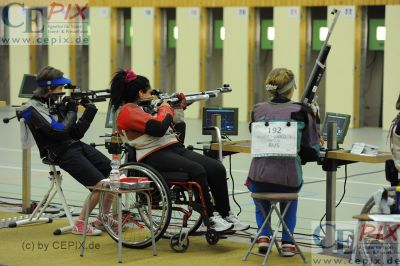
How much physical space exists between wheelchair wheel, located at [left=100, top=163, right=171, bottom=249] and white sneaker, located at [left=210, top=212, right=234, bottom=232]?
0.36 meters

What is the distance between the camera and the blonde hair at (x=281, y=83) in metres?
6.44

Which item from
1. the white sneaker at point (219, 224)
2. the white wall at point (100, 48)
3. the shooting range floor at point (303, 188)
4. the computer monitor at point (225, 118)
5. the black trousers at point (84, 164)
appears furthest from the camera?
the white wall at point (100, 48)

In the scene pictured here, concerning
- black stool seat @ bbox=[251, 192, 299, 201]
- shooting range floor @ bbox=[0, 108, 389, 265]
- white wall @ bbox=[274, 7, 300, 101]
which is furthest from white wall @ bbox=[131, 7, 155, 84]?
black stool seat @ bbox=[251, 192, 299, 201]

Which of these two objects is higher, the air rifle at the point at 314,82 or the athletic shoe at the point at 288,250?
the air rifle at the point at 314,82

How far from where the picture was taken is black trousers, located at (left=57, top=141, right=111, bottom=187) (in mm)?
7277

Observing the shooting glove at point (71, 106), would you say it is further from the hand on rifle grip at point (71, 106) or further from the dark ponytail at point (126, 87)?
the dark ponytail at point (126, 87)

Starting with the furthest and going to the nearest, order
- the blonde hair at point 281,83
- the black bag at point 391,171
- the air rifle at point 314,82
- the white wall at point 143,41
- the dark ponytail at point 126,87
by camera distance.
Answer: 1. the white wall at point 143,41
2. the dark ponytail at point 126,87
3. the air rifle at point 314,82
4. the blonde hair at point 281,83
5. the black bag at point 391,171

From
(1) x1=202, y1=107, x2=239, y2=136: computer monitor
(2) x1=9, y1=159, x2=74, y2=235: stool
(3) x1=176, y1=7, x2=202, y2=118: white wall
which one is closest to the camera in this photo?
(2) x1=9, y1=159, x2=74, y2=235: stool

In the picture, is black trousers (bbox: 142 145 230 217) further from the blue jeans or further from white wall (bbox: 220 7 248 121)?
white wall (bbox: 220 7 248 121)

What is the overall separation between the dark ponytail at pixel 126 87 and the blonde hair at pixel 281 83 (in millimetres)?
1122

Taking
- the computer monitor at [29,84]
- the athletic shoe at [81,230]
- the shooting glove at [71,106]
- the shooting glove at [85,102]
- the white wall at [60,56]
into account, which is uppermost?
the white wall at [60,56]

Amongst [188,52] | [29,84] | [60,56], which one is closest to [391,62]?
[188,52]

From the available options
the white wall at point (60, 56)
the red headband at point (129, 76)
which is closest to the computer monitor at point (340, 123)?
the red headband at point (129, 76)

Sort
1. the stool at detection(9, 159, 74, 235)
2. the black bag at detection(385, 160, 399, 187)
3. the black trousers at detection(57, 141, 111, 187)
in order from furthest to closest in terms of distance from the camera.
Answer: the stool at detection(9, 159, 74, 235) < the black trousers at detection(57, 141, 111, 187) < the black bag at detection(385, 160, 399, 187)
